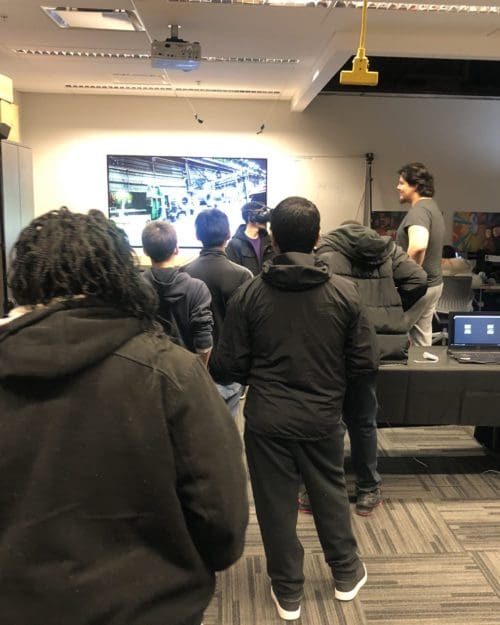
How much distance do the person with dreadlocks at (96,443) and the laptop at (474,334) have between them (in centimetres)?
210

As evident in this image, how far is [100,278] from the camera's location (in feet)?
2.73

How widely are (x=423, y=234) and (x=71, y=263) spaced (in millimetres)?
2786

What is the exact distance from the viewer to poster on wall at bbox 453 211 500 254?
6.67m

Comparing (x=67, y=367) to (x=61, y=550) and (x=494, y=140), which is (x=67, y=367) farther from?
(x=494, y=140)

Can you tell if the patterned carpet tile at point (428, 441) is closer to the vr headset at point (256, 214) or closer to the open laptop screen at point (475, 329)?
the open laptop screen at point (475, 329)

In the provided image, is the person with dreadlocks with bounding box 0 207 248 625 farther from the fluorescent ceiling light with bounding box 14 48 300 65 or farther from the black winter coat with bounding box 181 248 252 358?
the fluorescent ceiling light with bounding box 14 48 300 65

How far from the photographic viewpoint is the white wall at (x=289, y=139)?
641 centimetres

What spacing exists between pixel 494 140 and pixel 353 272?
17.2 ft

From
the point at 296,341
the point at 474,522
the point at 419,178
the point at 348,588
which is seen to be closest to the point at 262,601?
the point at 348,588

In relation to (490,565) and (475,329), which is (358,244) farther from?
(490,565)

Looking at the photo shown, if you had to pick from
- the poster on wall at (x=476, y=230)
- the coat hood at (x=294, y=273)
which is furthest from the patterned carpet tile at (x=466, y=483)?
the poster on wall at (x=476, y=230)

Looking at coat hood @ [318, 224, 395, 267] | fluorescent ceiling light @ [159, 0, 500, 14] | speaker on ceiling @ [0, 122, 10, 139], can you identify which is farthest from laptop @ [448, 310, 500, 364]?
speaker on ceiling @ [0, 122, 10, 139]

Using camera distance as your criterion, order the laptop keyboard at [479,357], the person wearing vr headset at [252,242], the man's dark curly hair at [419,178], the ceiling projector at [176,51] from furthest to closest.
Answer: the person wearing vr headset at [252,242]
the ceiling projector at [176,51]
the man's dark curly hair at [419,178]
the laptop keyboard at [479,357]

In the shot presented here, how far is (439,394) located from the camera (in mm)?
2578
